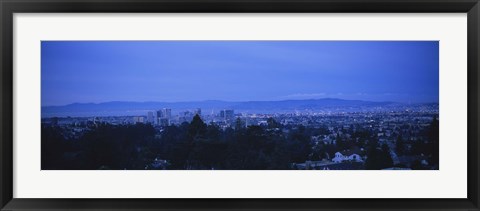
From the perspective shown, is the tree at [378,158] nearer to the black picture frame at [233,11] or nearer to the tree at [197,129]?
the black picture frame at [233,11]

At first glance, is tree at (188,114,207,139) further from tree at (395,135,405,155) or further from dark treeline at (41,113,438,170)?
tree at (395,135,405,155)

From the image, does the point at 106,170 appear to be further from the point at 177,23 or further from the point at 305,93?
the point at 305,93

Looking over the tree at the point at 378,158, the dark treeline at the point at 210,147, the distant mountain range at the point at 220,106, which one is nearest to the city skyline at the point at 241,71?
the distant mountain range at the point at 220,106

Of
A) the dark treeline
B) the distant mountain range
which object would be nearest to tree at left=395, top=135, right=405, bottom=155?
the dark treeline

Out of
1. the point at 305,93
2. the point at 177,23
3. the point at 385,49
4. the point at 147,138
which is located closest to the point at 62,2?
the point at 177,23

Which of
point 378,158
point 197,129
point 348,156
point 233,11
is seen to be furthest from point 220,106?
point 378,158

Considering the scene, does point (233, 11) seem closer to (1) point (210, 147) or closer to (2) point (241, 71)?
(2) point (241, 71)
